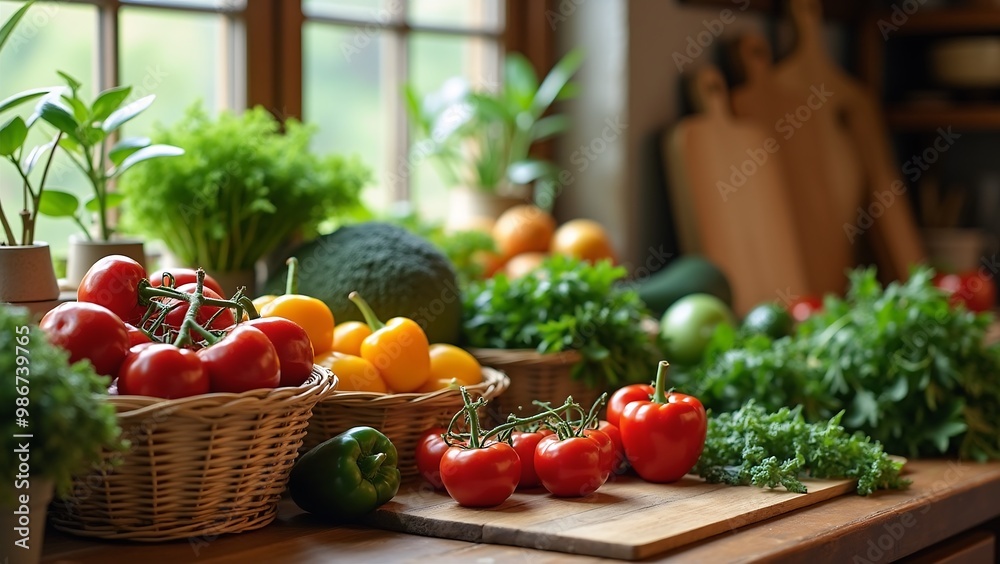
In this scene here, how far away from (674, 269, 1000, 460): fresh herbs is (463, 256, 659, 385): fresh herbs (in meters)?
0.11

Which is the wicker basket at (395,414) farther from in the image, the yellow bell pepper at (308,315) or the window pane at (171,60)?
the window pane at (171,60)

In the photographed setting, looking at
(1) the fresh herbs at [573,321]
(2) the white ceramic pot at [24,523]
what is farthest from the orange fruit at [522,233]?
(2) the white ceramic pot at [24,523]

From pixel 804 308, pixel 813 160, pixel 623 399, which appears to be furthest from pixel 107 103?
pixel 813 160

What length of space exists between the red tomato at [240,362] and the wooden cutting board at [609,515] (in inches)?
9.3

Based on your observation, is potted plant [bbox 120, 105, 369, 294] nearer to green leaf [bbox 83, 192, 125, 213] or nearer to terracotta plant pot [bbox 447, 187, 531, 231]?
green leaf [bbox 83, 192, 125, 213]

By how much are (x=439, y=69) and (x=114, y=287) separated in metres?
1.33

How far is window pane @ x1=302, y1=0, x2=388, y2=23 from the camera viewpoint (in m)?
2.10

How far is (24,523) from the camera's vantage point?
3.21 ft

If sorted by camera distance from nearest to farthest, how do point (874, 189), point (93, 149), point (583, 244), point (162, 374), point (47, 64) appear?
point (162, 374)
point (93, 149)
point (47, 64)
point (583, 244)
point (874, 189)

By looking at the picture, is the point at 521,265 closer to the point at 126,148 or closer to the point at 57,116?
the point at 126,148

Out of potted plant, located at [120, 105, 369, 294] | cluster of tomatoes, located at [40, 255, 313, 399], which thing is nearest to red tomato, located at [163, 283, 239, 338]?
cluster of tomatoes, located at [40, 255, 313, 399]

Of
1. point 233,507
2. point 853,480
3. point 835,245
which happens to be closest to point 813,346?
point 853,480

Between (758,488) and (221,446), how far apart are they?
2.09 ft

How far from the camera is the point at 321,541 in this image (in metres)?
1.19
